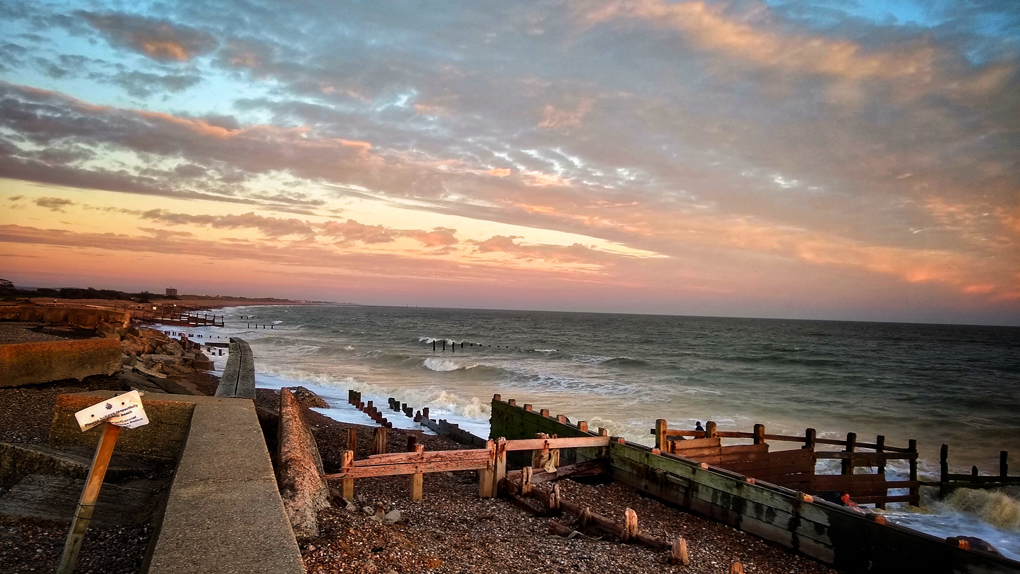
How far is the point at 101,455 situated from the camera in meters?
3.83

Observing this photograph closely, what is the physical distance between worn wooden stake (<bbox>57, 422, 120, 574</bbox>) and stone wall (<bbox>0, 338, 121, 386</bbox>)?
31.1 feet

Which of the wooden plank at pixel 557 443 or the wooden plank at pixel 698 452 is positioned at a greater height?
the wooden plank at pixel 557 443

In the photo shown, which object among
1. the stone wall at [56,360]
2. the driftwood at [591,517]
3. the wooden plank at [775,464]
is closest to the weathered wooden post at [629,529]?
the driftwood at [591,517]

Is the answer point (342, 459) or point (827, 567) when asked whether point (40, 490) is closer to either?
point (342, 459)

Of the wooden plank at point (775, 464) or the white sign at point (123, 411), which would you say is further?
the wooden plank at point (775, 464)

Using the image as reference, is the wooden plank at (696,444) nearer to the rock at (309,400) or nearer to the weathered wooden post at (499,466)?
the weathered wooden post at (499,466)

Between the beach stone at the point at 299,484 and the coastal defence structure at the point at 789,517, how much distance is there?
530cm

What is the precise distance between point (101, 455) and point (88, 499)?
32 cm

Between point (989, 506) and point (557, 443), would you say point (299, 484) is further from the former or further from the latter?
point (989, 506)

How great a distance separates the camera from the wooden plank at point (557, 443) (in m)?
9.99

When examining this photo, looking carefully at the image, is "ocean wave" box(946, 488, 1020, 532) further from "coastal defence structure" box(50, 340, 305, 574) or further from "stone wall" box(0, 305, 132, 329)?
"stone wall" box(0, 305, 132, 329)

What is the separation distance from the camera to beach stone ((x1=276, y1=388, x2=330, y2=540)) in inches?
219

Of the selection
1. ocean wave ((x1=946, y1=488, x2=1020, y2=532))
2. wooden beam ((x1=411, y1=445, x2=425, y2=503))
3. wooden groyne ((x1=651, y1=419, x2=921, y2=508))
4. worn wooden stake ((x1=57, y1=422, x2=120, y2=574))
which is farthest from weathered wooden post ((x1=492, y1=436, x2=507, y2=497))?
ocean wave ((x1=946, y1=488, x2=1020, y2=532))

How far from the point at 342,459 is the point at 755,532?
587 cm
